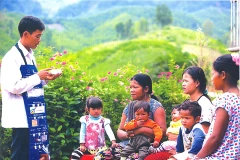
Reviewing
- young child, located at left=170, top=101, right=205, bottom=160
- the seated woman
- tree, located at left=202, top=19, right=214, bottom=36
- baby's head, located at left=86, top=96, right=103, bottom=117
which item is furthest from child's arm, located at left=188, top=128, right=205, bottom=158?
tree, located at left=202, top=19, right=214, bottom=36

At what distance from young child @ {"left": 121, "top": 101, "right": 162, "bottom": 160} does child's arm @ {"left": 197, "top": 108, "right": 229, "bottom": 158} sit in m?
1.20

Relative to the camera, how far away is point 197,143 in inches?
169

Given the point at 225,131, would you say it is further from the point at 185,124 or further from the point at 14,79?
the point at 14,79

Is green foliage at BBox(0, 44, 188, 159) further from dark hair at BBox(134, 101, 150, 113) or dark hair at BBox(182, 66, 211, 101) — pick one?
dark hair at BBox(182, 66, 211, 101)

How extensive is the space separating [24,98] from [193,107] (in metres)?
1.55

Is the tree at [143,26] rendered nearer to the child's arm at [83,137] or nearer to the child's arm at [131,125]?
the child's arm at [83,137]

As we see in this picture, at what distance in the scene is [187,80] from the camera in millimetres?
4910

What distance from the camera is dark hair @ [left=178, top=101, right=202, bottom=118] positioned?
4.58 m

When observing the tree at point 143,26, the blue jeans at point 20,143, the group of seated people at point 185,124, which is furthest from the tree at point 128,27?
the blue jeans at point 20,143

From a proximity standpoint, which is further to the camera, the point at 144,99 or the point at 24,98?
the point at 144,99

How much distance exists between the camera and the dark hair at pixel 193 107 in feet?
15.0

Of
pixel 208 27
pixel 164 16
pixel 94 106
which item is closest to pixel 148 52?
pixel 164 16

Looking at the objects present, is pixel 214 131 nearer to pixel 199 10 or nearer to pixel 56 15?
pixel 56 15

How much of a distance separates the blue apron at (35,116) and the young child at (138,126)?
31.8 inches
